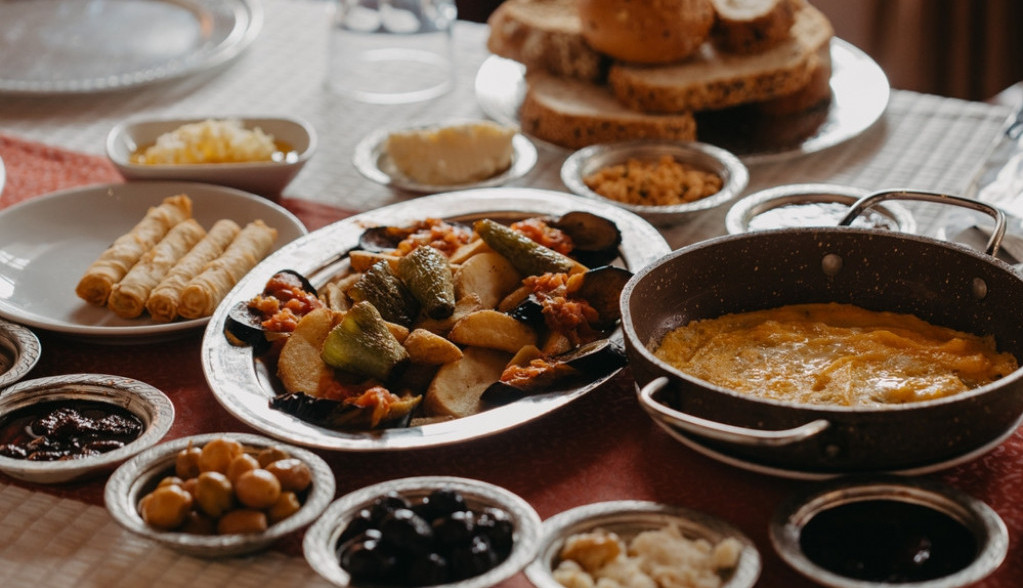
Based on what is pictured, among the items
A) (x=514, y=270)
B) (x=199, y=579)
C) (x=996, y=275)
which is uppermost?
(x=996, y=275)

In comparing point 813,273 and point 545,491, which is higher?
point 813,273

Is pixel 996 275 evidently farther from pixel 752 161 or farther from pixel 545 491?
pixel 752 161

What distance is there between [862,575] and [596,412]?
523 mm

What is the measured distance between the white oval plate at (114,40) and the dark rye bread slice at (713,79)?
46.1 inches

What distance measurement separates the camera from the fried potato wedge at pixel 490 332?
1671 millimetres

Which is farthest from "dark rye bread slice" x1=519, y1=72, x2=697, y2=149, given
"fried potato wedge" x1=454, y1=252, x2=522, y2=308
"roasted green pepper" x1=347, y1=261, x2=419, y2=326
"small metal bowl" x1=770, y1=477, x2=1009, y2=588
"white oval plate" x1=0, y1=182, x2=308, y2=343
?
"small metal bowl" x1=770, y1=477, x2=1009, y2=588

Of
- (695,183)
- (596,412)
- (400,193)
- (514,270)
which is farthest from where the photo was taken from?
(400,193)

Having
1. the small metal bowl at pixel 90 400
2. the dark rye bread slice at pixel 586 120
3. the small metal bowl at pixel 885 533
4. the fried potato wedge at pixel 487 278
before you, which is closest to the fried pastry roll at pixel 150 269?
the small metal bowl at pixel 90 400

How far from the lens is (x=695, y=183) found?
2.30m

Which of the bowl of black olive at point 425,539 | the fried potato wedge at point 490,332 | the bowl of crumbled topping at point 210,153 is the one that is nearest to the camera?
the bowl of black olive at point 425,539

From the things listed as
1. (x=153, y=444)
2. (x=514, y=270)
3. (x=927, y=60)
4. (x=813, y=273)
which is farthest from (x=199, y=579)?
(x=927, y=60)

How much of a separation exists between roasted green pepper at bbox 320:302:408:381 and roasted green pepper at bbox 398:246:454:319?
116 millimetres

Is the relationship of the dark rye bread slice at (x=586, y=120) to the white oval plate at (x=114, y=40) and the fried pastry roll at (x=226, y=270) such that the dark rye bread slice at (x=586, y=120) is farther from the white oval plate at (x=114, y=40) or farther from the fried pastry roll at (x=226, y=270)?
the white oval plate at (x=114, y=40)

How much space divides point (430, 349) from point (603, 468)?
1.01 ft
